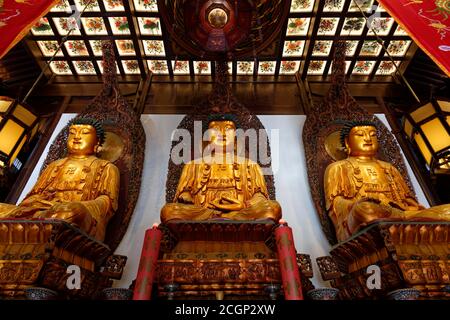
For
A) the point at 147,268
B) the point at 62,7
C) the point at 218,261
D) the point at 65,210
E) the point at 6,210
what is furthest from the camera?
the point at 62,7

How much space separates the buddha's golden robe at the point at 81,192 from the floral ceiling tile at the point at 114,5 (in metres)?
2.49

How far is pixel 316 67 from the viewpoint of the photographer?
19.1ft

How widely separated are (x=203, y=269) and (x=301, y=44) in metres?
4.37

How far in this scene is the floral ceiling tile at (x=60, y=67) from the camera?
566cm

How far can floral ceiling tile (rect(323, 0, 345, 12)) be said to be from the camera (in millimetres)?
5066

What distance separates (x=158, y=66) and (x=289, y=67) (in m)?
2.29

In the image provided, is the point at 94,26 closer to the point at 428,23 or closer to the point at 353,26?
the point at 353,26

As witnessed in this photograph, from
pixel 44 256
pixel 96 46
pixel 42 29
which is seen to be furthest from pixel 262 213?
pixel 42 29

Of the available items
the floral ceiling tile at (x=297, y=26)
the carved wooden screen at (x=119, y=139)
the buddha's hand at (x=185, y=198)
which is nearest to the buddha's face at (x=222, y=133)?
the buddha's hand at (x=185, y=198)

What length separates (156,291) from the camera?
2.46 metres

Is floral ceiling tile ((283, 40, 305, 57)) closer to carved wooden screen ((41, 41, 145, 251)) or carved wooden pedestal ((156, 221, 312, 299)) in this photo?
carved wooden screen ((41, 41, 145, 251))

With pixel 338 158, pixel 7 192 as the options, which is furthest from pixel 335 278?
pixel 7 192

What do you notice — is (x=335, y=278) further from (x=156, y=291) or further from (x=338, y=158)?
(x=338, y=158)

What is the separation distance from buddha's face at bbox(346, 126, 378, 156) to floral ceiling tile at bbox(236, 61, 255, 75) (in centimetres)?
232
